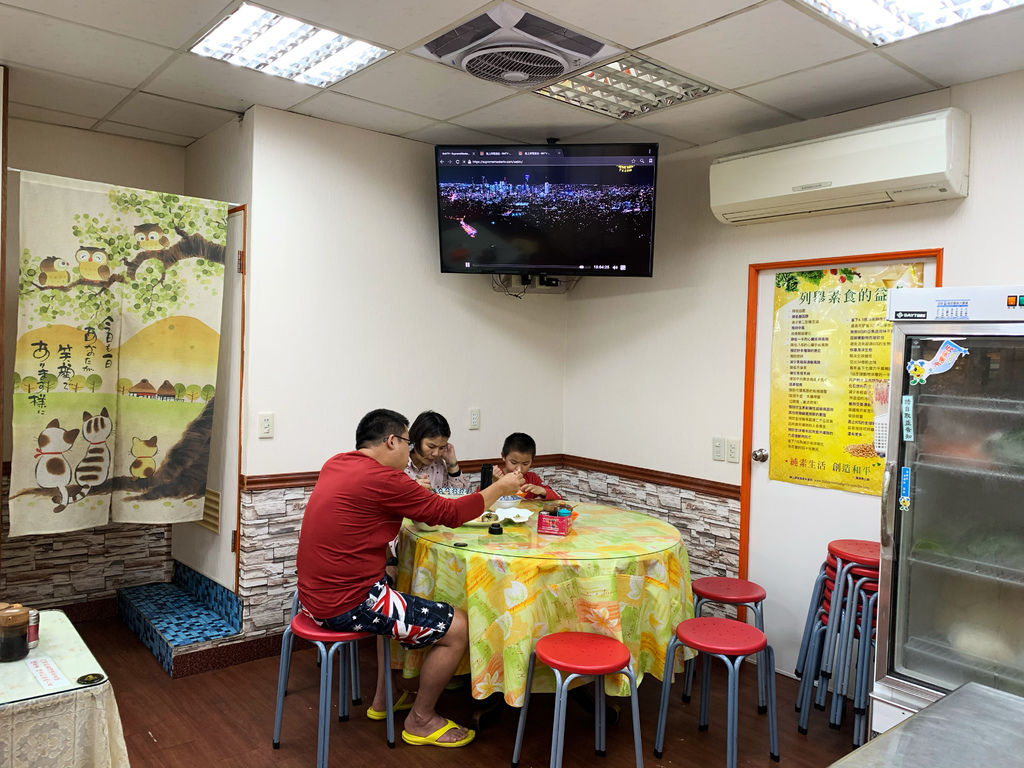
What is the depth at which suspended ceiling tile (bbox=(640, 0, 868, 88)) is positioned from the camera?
8.70 ft

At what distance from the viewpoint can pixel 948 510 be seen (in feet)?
8.16

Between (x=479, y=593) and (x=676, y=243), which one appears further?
(x=676, y=243)

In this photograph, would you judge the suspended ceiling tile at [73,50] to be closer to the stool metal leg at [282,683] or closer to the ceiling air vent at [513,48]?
the ceiling air vent at [513,48]

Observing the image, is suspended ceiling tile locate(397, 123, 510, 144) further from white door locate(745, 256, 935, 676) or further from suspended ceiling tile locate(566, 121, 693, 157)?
white door locate(745, 256, 935, 676)

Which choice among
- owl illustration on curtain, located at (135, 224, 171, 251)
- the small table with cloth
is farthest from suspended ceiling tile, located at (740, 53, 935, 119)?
the small table with cloth

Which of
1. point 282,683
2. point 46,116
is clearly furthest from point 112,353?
point 282,683

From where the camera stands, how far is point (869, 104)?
3.46 metres

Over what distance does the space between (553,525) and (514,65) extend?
1.95 metres

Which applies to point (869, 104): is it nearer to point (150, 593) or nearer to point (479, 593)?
point (479, 593)

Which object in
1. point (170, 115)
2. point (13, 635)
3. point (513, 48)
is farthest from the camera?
point (170, 115)

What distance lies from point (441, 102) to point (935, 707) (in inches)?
124

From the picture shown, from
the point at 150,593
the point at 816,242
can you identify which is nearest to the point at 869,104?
the point at 816,242

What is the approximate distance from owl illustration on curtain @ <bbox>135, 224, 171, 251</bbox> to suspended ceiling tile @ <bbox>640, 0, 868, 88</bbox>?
241 cm

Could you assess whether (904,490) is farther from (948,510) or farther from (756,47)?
(756,47)
